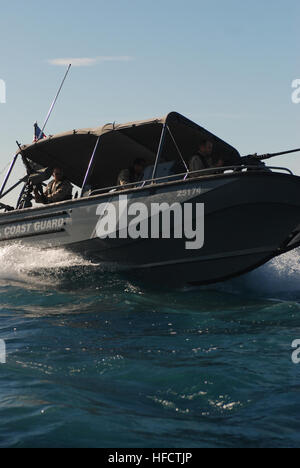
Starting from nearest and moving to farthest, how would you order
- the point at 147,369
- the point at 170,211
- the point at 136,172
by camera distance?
the point at 147,369 < the point at 170,211 < the point at 136,172

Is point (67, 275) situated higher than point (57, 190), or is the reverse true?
point (57, 190)

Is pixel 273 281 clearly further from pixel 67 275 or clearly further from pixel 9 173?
pixel 9 173

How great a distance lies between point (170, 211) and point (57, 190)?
115 inches

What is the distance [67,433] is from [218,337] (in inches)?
115

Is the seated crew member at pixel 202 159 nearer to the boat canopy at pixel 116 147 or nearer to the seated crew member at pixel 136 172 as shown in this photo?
the boat canopy at pixel 116 147

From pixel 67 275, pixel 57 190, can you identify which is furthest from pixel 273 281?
pixel 57 190

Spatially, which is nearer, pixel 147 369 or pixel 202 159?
pixel 147 369

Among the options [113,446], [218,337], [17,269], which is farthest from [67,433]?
[17,269]

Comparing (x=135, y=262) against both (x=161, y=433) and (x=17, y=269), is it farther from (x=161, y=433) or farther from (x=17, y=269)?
(x=161, y=433)

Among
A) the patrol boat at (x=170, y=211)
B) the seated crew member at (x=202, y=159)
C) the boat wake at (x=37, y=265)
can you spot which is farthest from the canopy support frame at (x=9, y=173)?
the seated crew member at (x=202, y=159)

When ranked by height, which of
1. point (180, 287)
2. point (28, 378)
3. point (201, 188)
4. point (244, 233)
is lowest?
point (28, 378)

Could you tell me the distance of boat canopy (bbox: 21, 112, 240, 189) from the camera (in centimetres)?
941

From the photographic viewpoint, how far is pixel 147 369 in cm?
479
